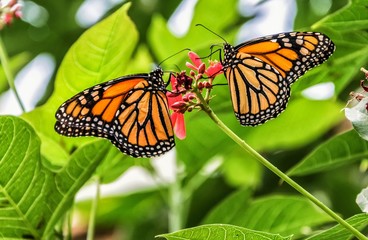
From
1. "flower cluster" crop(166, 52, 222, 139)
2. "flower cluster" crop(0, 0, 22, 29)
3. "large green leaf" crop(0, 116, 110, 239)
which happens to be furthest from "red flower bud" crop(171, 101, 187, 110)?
"flower cluster" crop(0, 0, 22, 29)

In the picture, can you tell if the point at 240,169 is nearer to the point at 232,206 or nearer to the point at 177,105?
the point at 232,206

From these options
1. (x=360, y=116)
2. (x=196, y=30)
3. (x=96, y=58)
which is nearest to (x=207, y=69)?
(x=360, y=116)

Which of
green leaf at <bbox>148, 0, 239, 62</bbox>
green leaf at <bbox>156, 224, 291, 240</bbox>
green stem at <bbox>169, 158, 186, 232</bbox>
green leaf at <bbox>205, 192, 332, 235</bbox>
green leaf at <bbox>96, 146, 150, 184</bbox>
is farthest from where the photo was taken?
green leaf at <bbox>148, 0, 239, 62</bbox>

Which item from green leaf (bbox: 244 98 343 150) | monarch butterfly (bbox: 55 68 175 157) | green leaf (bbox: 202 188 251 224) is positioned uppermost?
monarch butterfly (bbox: 55 68 175 157)

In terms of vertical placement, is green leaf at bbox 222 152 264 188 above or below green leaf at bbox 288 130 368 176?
below

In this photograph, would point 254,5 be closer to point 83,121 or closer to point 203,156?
→ point 203,156

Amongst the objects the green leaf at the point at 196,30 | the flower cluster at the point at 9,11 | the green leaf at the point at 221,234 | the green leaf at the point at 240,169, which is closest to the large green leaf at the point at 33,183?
the flower cluster at the point at 9,11

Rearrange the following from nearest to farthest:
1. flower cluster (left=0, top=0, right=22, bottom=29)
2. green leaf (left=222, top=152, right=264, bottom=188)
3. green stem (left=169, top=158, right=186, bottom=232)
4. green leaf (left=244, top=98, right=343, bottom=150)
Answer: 1. flower cluster (left=0, top=0, right=22, bottom=29)
2. green stem (left=169, top=158, right=186, bottom=232)
3. green leaf (left=244, top=98, right=343, bottom=150)
4. green leaf (left=222, top=152, right=264, bottom=188)

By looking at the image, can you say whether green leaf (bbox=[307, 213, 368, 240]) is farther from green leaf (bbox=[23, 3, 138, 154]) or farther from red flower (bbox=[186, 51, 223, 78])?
green leaf (bbox=[23, 3, 138, 154])

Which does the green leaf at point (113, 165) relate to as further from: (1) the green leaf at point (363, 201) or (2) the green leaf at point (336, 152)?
(1) the green leaf at point (363, 201)
